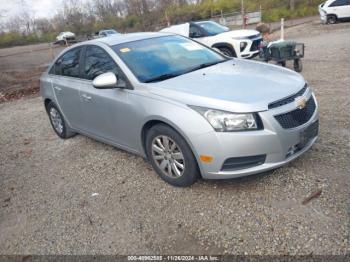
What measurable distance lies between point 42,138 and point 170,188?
3410mm

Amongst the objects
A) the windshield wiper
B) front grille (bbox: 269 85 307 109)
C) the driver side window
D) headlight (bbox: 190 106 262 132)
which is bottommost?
headlight (bbox: 190 106 262 132)

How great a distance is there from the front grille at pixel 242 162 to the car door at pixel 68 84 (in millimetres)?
2513

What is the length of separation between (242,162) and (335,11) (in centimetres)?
1960

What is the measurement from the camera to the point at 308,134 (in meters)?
3.34

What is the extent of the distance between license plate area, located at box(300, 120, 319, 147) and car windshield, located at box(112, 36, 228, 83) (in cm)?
150

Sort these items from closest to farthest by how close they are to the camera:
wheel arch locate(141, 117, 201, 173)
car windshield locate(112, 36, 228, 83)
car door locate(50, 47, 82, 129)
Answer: wheel arch locate(141, 117, 201, 173), car windshield locate(112, 36, 228, 83), car door locate(50, 47, 82, 129)

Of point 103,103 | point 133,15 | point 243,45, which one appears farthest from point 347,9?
point 133,15

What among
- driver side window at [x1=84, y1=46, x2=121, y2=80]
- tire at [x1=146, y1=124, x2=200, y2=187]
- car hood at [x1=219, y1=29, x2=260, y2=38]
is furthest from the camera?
car hood at [x1=219, y1=29, x2=260, y2=38]

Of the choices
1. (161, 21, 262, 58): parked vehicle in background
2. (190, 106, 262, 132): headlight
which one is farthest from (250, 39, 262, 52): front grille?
(190, 106, 262, 132): headlight

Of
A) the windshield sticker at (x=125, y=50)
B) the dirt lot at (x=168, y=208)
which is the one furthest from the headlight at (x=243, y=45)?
the windshield sticker at (x=125, y=50)

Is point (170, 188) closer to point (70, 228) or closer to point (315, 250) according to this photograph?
point (70, 228)

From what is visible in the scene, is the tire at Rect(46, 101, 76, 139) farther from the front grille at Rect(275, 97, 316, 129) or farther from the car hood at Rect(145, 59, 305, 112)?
the front grille at Rect(275, 97, 316, 129)

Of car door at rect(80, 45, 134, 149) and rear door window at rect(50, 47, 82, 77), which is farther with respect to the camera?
rear door window at rect(50, 47, 82, 77)

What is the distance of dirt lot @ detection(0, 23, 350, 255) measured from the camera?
2.79 metres
